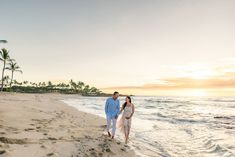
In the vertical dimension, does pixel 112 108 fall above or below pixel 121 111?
above

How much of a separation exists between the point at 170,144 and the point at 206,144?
82.4 inches

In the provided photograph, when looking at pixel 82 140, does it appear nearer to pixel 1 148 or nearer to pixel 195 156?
pixel 1 148

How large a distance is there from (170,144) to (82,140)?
16.2ft

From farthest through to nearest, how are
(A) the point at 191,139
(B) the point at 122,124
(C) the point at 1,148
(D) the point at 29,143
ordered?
(A) the point at 191,139 < (B) the point at 122,124 < (D) the point at 29,143 < (C) the point at 1,148

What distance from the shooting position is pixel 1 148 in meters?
7.77

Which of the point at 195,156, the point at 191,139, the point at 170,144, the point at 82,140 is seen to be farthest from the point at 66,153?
the point at 191,139

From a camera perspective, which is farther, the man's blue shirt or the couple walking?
the man's blue shirt

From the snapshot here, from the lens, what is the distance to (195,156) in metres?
11.1

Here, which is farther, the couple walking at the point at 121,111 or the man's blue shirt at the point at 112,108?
the man's blue shirt at the point at 112,108

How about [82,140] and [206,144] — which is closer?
[82,140]

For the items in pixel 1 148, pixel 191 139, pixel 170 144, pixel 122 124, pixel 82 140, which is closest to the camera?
pixel 1 148

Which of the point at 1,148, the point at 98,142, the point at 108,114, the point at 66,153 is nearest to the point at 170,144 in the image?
the point at 108,114

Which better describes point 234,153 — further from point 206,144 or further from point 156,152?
point 156,152

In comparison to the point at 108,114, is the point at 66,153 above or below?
below
